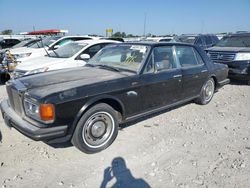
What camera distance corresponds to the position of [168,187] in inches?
105

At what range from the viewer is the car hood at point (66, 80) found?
10.4ft

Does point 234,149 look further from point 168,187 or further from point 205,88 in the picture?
point 205,88

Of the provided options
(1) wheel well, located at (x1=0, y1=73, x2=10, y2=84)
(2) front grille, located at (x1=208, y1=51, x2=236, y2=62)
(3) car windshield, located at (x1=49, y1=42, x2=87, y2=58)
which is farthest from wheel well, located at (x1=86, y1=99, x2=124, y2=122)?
(1) wheel well, located at (x1=0, y1=73, x2=10, y2=84)

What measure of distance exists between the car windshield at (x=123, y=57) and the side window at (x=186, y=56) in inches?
37.0

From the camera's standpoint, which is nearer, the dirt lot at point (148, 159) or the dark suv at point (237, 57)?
the dirt lot at point (148, 159)

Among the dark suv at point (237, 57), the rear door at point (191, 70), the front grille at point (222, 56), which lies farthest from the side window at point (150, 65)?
the front grille at point (222, 56)

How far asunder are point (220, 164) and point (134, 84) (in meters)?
1.73

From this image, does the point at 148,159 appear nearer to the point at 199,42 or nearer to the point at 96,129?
the point at 96,129

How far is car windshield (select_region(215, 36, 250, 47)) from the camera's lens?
8.43m

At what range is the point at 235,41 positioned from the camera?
29.1ft

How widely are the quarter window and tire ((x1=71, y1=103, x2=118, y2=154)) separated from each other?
2064 mm

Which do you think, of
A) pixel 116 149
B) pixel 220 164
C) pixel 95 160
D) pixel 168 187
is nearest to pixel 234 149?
pixel 220 164

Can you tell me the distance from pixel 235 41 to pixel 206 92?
4.40m

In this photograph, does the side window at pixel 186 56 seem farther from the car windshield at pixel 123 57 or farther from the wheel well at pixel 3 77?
the wheel well at pixel 3 77
